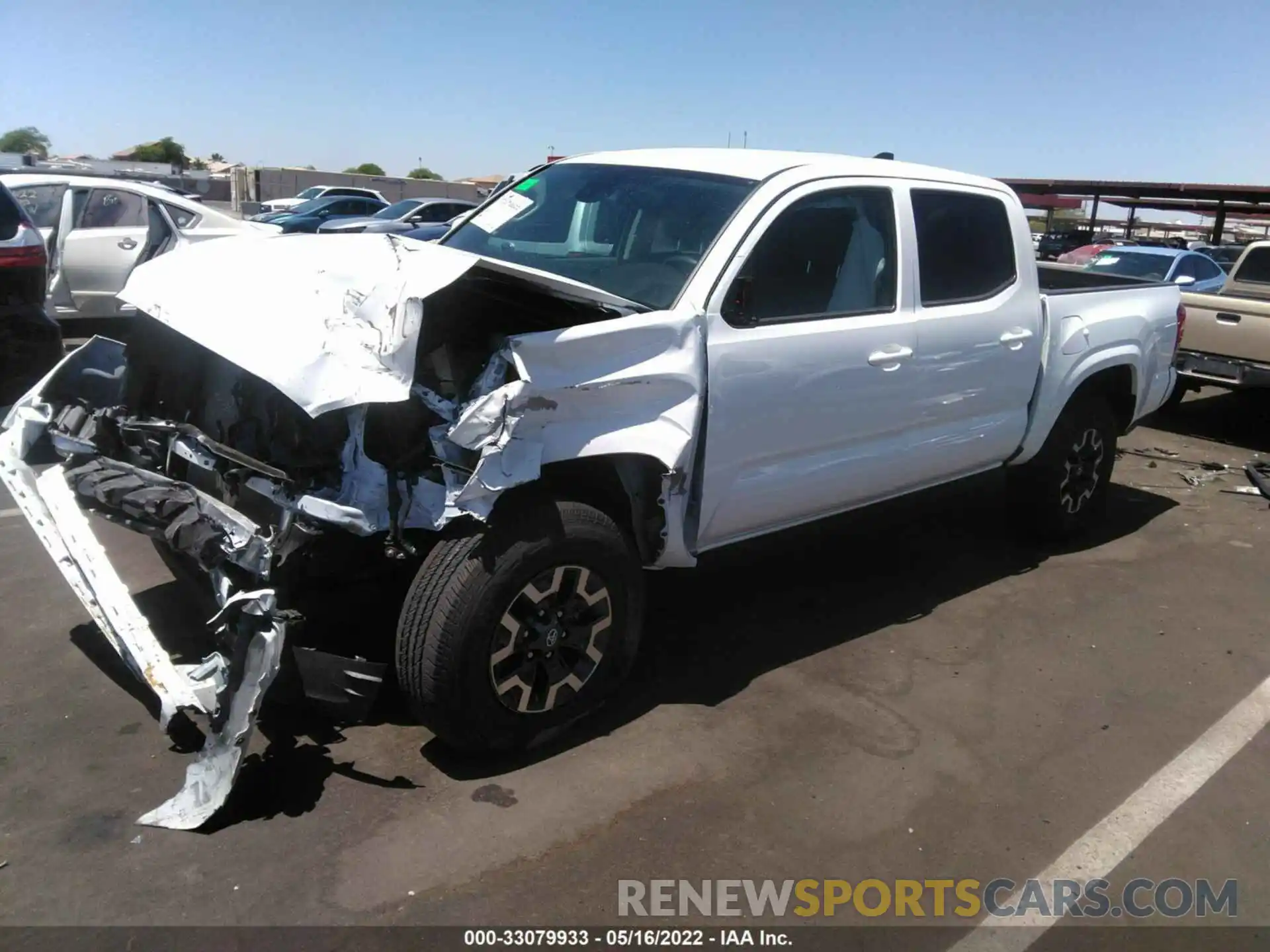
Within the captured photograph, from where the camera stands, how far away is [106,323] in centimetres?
1013

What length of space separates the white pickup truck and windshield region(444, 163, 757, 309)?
2cm

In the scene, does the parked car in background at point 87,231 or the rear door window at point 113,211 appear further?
the rear door window at point 113,211

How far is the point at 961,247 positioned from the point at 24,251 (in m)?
6.03

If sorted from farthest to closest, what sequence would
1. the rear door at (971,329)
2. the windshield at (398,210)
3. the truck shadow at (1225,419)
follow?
the windshield at (398,210) → the truck shadow at (1225,419) → the rear door at (971,329)

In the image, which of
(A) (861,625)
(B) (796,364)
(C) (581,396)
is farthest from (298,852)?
(A) (861,625)

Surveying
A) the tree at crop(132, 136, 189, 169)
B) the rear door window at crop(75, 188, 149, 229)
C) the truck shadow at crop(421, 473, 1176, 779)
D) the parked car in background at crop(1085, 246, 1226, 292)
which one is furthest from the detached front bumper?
the tree at crop(132, 136, 189, 169)

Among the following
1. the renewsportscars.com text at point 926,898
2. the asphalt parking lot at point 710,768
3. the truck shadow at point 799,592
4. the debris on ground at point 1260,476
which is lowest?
the renewsportscars.com text at point 926,898

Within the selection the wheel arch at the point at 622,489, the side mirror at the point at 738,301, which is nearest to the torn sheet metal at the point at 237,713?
the wheel arch at the point at 622,489

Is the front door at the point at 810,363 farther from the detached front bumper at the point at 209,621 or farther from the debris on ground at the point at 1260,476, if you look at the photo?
the debris on ground at the point at 1260,476

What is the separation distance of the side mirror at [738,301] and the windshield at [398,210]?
715 inches

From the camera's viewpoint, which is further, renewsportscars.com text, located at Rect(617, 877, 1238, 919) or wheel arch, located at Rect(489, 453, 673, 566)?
wheel arch, located at Rect(489, 453, 673, 566)

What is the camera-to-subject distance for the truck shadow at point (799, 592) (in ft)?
12.8

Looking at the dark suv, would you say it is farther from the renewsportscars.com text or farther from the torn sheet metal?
the renewsportscars.com text

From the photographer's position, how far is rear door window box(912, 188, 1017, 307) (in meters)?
4.49
